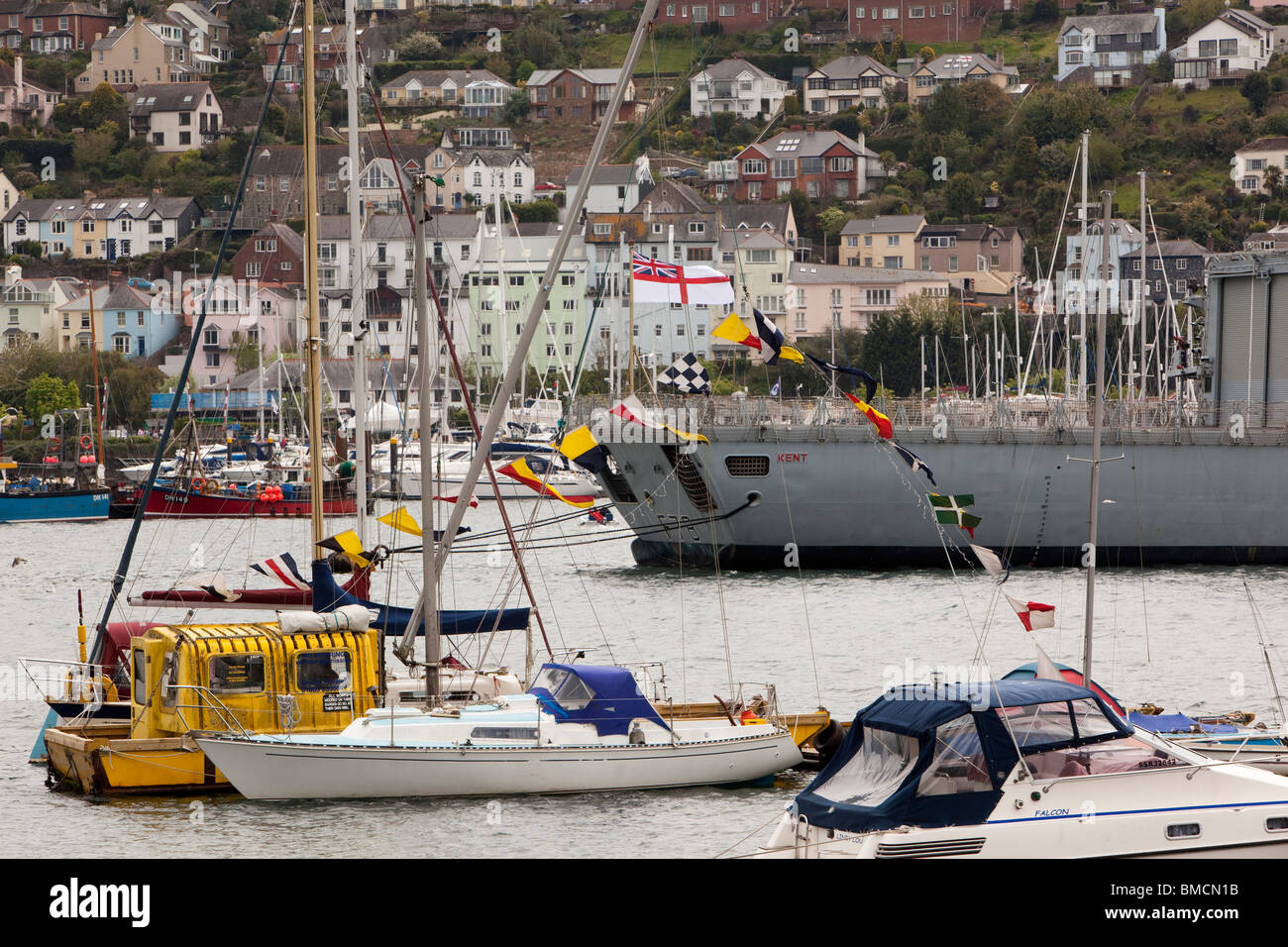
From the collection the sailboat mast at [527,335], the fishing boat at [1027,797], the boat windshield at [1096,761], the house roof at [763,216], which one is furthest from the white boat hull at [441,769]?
the house roof at [763,216]

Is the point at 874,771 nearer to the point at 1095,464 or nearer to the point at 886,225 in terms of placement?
the point at 1095,464

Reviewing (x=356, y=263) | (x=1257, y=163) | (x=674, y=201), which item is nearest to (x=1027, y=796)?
(x=356, y=263)

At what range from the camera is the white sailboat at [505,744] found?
25375mm

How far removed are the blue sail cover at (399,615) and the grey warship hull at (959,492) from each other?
2529cm

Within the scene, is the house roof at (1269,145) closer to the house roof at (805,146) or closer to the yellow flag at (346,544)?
the house roof at (805,146)

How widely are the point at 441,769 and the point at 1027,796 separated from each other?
9.44 m

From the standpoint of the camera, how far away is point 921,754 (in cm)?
1930

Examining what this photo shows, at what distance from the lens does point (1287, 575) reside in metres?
56.3

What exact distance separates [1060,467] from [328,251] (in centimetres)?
11625

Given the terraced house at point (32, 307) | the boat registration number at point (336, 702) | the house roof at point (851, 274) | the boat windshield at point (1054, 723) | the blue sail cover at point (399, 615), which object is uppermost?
the house roof at point (851, 274)

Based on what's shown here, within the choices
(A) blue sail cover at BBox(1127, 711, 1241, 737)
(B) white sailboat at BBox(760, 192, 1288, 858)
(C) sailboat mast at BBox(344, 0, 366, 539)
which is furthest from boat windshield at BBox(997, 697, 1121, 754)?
(C) sailboat mast at BBox(344, 0, 366, 539)

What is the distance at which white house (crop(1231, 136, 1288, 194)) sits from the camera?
6654 inches
